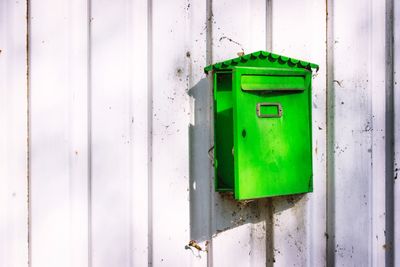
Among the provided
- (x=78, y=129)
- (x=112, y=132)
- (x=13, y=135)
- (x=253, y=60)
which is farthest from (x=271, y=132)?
(x=13, y=135)

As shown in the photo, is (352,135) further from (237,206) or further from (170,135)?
(170,135)

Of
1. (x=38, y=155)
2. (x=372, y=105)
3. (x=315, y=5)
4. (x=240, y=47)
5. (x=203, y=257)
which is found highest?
(x=315, y=5)

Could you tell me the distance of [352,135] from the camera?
185 cm

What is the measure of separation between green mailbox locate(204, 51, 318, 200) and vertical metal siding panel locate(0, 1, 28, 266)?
23.9 inches

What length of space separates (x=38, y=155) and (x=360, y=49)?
3.99ft

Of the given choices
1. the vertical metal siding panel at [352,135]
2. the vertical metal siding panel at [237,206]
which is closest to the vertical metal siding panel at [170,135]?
the vertical metal siding panel at [237,206]

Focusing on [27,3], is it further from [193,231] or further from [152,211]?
[193,231]

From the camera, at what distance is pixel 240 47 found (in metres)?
1.77

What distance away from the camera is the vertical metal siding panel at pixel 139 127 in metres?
1.66

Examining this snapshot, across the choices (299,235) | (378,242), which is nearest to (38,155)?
(299,235)

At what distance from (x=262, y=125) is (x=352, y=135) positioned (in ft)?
1.51

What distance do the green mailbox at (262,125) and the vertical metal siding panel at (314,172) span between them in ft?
0.40

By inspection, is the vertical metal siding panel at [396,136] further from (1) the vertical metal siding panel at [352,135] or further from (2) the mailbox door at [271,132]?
(2) the mailbox door at [271,132]

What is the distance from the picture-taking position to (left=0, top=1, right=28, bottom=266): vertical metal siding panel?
5.00 ft
